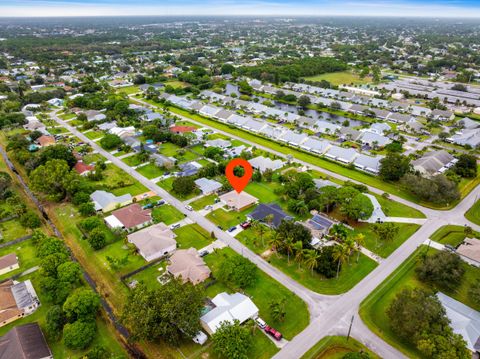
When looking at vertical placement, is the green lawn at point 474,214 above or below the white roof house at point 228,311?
below

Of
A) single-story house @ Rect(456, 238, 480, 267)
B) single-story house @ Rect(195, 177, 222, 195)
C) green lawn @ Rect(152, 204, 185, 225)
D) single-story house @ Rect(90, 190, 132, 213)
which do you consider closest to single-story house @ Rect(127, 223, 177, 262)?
green lawn @ Rect(152, 204, 185, 225)

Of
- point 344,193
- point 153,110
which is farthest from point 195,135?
point 344,193

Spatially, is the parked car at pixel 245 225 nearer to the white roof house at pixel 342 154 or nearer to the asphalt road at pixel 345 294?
the asphalt road at pixel 345 294

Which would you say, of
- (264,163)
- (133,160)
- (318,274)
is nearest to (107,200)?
(133,160)

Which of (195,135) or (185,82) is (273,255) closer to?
(195,135)

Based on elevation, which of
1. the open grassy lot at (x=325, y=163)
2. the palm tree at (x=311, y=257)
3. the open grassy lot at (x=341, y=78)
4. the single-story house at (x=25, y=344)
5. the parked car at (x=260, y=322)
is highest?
the palm tree at (x=311, y=257)

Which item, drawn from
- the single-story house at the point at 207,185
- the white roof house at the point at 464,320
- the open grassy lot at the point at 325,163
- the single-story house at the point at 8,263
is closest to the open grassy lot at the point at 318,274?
the white roof house at the point at 464,320
